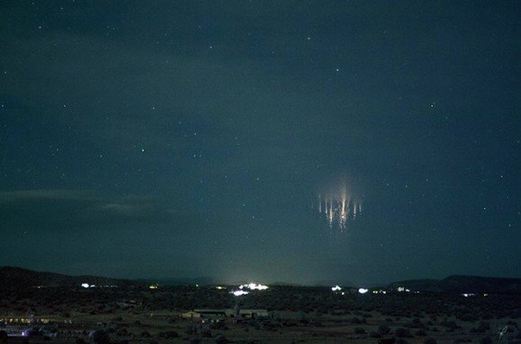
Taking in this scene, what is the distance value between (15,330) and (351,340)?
70.1ft

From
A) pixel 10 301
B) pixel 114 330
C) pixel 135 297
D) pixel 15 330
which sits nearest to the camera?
pixel 15 330

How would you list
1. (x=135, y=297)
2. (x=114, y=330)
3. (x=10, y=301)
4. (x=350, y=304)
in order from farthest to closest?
(x=135, y=297)
(x=350, y=304)
(x=10, y=301)
(x=114, y=330)

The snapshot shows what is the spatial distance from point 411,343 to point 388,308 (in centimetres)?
4226

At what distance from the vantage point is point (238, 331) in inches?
2146

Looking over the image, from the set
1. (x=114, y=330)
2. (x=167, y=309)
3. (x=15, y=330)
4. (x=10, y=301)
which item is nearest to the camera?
(x=15, y=330)

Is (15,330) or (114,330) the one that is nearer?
(15,330)

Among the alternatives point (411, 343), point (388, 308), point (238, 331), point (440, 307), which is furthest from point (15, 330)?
point (440, 307)

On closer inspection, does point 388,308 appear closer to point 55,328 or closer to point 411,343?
point 411,343

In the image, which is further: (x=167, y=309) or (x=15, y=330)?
(x=167, y=309)

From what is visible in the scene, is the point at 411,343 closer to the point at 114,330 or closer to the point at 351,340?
the point at 351,340

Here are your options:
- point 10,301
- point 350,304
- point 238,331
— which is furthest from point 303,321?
point 10,301

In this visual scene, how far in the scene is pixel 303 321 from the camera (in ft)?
215

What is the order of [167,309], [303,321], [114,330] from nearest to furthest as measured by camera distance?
[114,330] < [303,321] < [167,309]

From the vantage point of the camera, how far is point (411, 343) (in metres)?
48.2
